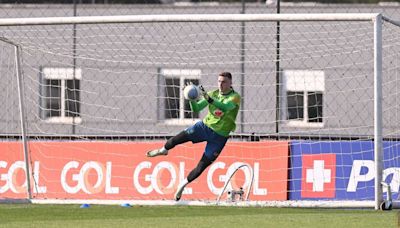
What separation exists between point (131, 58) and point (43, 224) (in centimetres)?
1299

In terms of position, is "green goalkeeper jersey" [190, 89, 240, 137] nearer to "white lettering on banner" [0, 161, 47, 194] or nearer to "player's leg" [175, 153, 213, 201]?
"player's leg" [175, 153, 213, 201]

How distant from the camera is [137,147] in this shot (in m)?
20.2

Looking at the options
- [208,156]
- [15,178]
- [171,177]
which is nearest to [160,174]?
[171,177]

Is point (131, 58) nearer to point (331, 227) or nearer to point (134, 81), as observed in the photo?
point (134, 81)

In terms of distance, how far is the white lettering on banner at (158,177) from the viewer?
1984 cm

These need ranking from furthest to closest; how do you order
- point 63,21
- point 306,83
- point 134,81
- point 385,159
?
point 134,81 → point 306,83 → point 385,159 → point 63,21

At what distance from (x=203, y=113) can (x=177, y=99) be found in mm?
6150

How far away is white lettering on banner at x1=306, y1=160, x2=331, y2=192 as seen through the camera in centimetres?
1925

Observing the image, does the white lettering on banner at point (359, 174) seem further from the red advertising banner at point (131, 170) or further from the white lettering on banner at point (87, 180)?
the white lettering on banner at point (87, 180)

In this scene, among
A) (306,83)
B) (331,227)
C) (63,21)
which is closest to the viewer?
(331,227)

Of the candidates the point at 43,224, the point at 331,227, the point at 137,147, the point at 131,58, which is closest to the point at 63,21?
the point at 137,147

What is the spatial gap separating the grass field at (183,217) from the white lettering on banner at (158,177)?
6.59 feet

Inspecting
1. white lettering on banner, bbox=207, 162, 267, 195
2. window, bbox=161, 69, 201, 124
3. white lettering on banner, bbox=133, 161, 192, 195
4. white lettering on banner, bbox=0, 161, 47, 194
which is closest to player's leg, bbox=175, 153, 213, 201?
white lettering on banner, bbox=207, 162, 267, 195

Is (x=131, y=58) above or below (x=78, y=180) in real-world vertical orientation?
above
